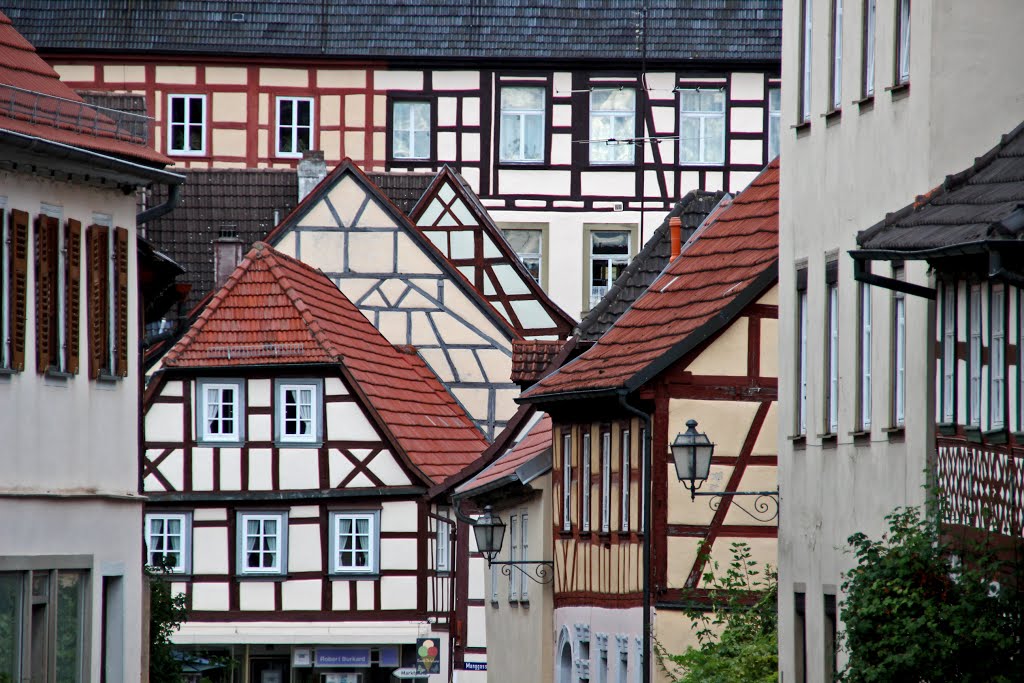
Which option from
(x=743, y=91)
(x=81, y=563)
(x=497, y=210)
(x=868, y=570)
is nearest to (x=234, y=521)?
(x=497, y=210)

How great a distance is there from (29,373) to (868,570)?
7.01 m

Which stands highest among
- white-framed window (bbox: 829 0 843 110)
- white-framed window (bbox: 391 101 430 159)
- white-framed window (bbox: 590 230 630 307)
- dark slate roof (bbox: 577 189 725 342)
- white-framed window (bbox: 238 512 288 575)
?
white-framed window (bbox: 391 101 430 159)

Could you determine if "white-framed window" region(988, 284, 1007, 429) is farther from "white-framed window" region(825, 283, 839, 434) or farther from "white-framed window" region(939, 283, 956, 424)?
"white-framed window" region(825, 283, 839, 434)

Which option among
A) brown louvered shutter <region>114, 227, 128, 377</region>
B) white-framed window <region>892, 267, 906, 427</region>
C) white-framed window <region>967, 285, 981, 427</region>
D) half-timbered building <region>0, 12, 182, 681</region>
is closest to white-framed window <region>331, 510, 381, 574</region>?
half-timbered building <region>0, 12, 182, 681</region>

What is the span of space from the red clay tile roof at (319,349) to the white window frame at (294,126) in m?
6.69

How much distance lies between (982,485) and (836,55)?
552 centimetres

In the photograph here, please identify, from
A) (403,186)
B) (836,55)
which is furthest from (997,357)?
(403,186)

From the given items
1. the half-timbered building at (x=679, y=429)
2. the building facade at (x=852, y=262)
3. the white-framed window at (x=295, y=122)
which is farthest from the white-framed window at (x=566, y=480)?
the white-framed window at (x=295, y=122)

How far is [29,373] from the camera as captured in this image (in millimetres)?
17922

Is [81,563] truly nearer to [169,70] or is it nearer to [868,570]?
[868,570]

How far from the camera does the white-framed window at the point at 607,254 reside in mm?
46094

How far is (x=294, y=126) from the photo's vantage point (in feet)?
153

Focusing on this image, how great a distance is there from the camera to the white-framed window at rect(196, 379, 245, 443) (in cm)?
3762

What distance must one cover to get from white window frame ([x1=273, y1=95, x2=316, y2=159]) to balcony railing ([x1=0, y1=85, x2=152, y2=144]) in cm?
2656
